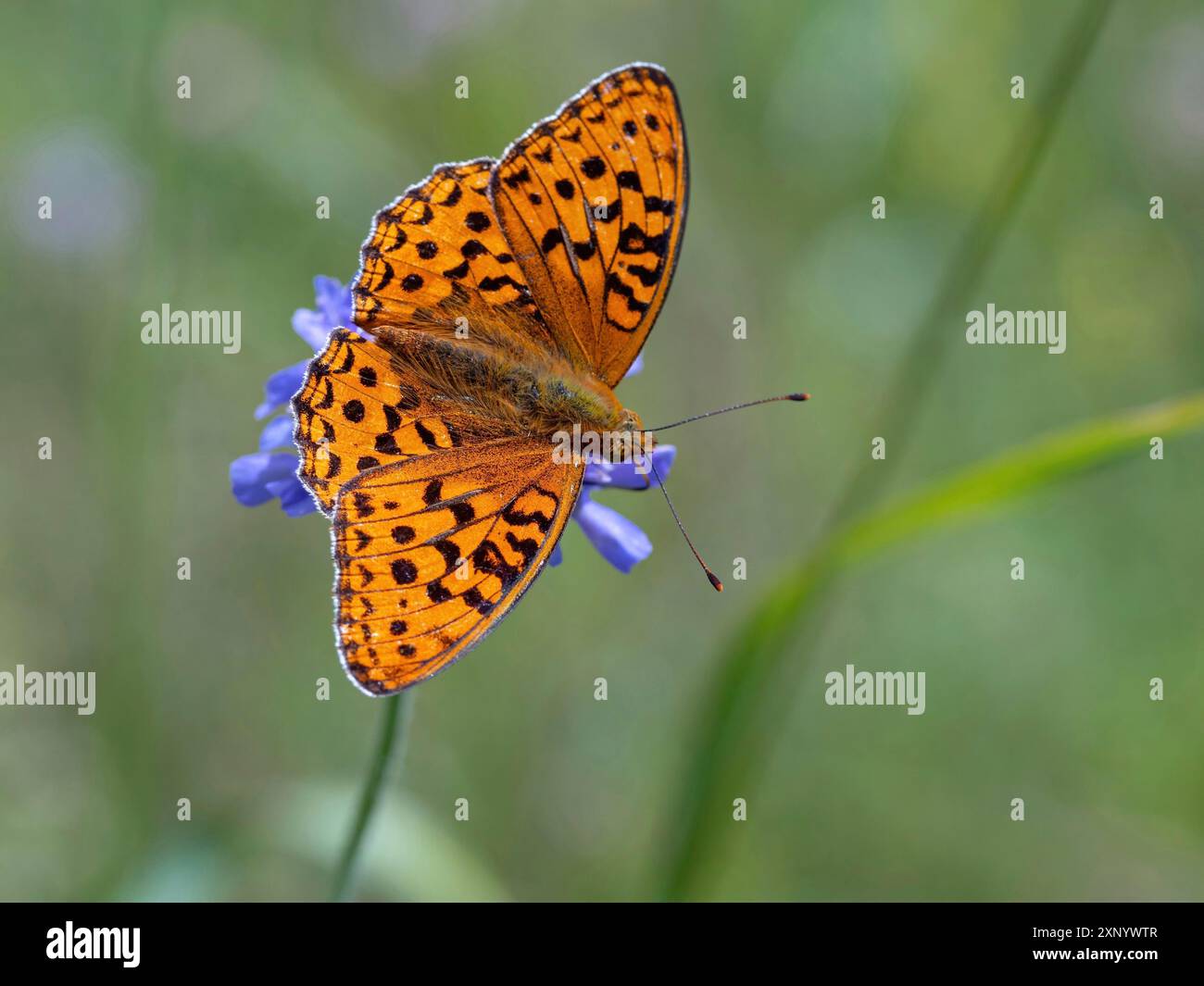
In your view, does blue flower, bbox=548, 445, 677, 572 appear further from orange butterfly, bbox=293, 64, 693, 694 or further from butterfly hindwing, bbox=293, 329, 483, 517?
butterfly hindwing, bbox=293, 329, 483, 517

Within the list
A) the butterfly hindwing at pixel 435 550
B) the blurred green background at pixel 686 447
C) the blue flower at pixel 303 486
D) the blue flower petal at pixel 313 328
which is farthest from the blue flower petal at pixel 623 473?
the blurred green background at pixel 686 447

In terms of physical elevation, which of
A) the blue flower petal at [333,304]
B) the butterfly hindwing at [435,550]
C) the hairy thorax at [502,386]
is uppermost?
the blue flower petal at [333,304]

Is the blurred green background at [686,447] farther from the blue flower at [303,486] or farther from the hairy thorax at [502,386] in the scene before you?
the hairy thorax at [502,386]

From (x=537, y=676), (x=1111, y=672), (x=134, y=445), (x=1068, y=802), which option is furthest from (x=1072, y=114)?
(x=134, y=445)

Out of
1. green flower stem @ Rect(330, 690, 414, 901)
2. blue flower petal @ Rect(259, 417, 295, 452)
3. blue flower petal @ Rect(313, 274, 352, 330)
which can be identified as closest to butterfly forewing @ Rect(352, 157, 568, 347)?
blue flower petal @ Rect(313, 274, 352, 330)

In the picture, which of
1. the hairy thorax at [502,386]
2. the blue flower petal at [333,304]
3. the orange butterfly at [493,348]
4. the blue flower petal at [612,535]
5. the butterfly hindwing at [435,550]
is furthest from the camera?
the blue flower petal at [333,304]

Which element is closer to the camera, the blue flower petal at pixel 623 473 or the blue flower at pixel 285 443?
the blue flower at pixel 285 443

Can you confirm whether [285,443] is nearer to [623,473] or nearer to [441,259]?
[441,259]
